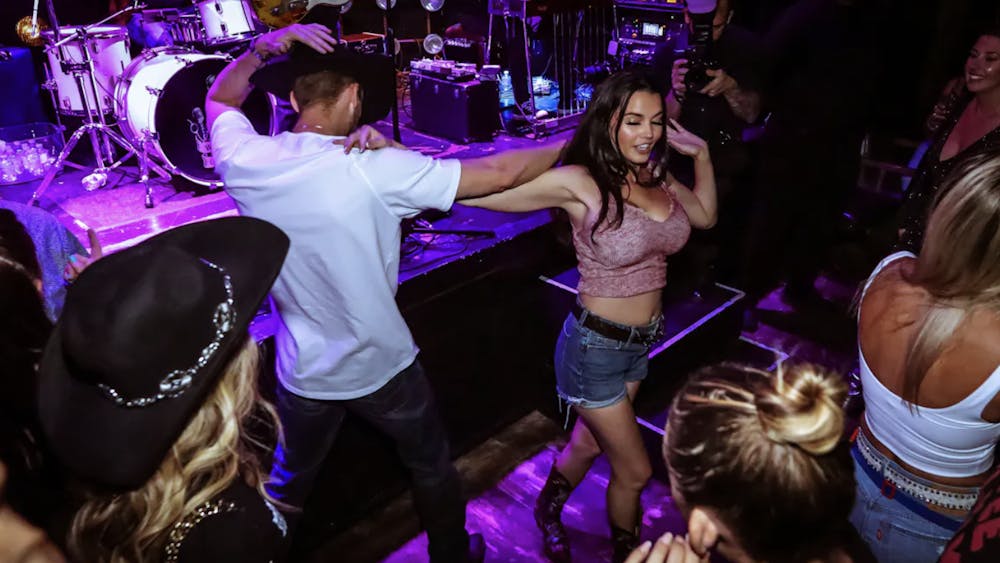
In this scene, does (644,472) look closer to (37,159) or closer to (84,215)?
(84,215)

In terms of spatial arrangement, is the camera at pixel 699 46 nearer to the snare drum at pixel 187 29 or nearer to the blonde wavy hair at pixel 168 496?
the blonde wavy hair at pixel 168 496

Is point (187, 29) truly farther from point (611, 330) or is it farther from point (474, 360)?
point (611, 330)

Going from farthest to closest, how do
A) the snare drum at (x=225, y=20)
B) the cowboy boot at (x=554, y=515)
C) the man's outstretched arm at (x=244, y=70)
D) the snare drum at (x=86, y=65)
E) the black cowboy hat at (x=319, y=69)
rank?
1. the snare drum at (x=225, y=20)
2. the snare drum at (x=86, y=65)
3. the cowboy boot at (x=554, y=515)
4. the man's outstretched arm at (x=244, y=70)
5. the black cowboy hat at (x=319, y=69)

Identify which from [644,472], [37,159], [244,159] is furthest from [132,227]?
[644,472]

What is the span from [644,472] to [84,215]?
355cm

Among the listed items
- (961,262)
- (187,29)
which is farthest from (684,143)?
(187,29)

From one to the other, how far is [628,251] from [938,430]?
1.07 metres

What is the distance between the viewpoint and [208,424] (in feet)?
4.20

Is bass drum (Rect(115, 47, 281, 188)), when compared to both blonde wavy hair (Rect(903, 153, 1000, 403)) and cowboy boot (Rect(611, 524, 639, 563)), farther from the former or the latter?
blonde wavy hair (Rect(903, 153, 1000, 403))

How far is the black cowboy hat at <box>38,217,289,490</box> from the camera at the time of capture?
1.07 metres

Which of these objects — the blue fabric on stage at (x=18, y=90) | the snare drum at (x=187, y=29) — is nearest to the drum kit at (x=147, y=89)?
the snare drum at (x=187, y=29)

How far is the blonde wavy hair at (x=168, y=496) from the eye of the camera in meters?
1.23

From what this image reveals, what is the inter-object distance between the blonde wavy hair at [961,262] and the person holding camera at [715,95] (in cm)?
197

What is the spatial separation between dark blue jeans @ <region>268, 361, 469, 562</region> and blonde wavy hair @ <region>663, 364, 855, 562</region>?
1307 mm
